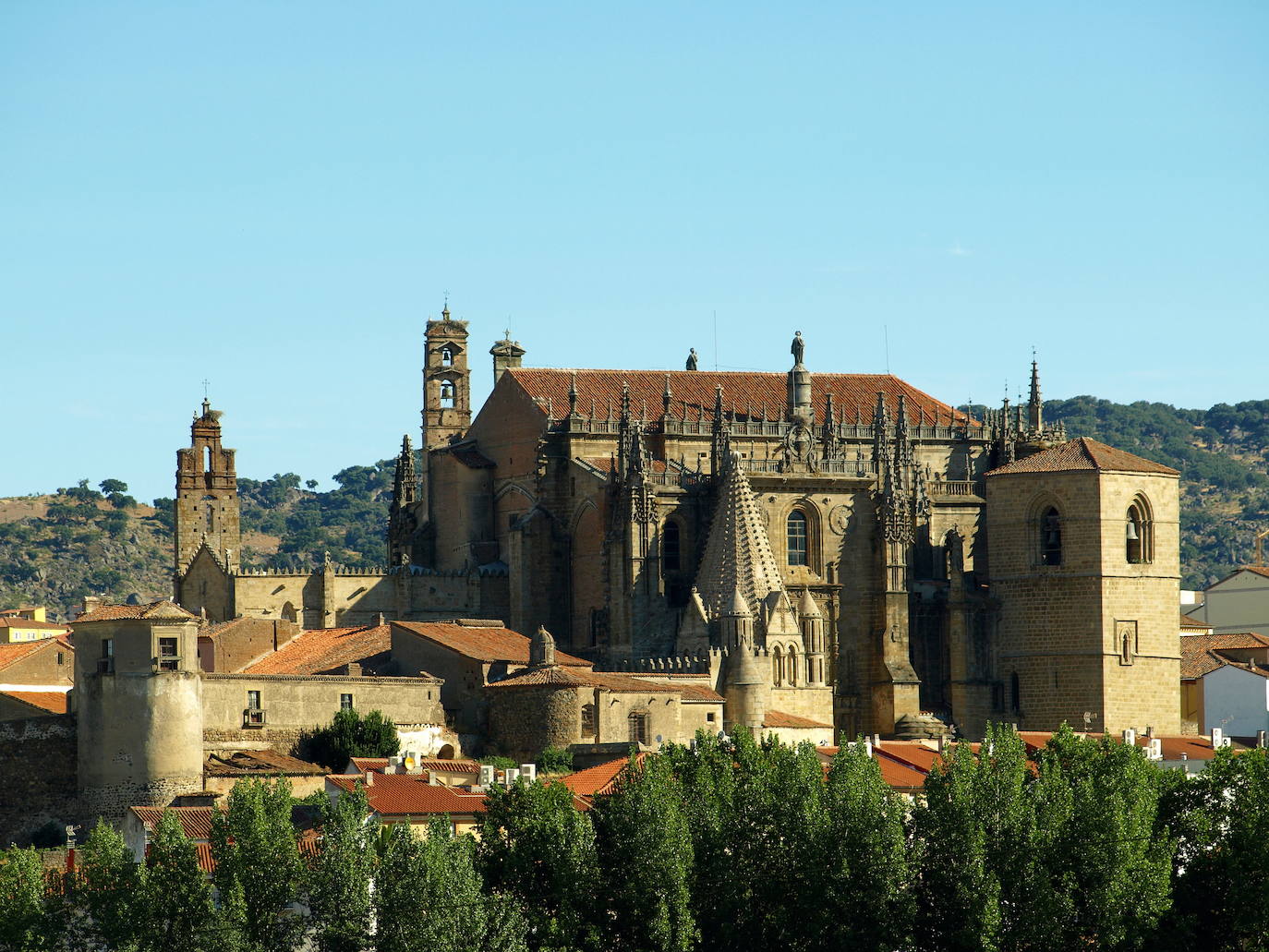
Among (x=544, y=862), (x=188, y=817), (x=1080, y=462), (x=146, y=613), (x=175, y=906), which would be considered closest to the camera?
(x=175, y=906)

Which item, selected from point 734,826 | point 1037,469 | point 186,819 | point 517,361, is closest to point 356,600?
point 517,361

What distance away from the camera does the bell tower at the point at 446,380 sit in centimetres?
10181

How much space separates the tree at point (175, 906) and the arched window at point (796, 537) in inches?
1362

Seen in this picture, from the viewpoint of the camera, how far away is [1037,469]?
297ft

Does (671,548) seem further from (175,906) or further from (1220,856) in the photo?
(175,906)

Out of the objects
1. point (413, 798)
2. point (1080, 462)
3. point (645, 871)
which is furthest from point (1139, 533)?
point (645, 871)

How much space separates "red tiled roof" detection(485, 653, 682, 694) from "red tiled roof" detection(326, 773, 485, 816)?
34.5 ft

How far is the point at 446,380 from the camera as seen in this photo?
338 feet

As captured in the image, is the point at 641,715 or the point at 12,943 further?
the point at 641,715

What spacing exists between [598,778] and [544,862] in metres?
10.0

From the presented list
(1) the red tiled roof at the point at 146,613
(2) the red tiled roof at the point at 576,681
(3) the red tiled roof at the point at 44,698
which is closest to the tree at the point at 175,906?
(1) the red tiled roof at the point at 146,613

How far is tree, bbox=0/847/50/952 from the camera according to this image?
188ft

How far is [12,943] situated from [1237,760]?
26512 mm

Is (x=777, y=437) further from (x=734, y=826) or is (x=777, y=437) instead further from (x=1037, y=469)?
(x=734, y=826)
